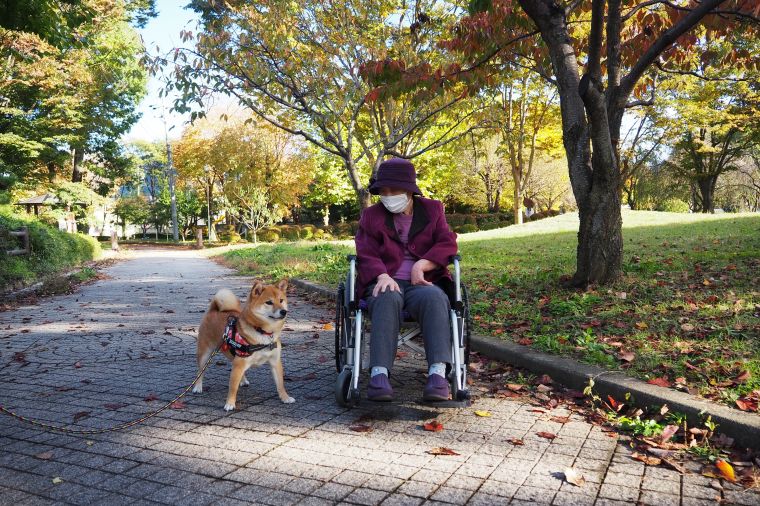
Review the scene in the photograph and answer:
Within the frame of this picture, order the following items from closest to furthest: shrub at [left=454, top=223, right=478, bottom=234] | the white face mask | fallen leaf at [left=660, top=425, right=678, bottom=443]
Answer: fallen leaf at [left=660, top=425, right=678, bottom=443]
the white face mask
shrub at [left=454, top=223, right=478, bottom=234]

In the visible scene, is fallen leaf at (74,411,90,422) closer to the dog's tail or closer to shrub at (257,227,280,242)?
the dog's tail

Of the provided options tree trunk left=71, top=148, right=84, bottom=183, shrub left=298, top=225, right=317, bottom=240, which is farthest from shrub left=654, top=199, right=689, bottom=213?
tree trunk left=71, top=148, right=84, bottom=183

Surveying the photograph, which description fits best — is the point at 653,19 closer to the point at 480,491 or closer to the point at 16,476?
the point at 480,491

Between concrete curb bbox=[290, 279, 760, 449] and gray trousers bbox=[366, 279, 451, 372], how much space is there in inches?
40.6

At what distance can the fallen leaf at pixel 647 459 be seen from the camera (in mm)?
2604

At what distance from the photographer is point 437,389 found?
3.14 meters

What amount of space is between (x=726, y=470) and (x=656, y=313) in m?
2.55

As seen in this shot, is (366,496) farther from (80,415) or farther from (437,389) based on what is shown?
(80,415)

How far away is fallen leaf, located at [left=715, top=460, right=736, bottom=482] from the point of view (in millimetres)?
2402

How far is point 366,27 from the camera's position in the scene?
11781 millimetres

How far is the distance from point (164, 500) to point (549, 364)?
2704 mm

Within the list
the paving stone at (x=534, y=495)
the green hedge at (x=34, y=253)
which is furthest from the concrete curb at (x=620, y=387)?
the green hedge at (x=34, y=253)

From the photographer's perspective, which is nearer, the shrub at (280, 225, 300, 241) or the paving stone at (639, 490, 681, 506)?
the paving stone at (639, 490, 681, 506)

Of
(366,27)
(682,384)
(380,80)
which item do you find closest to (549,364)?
(682,384)
